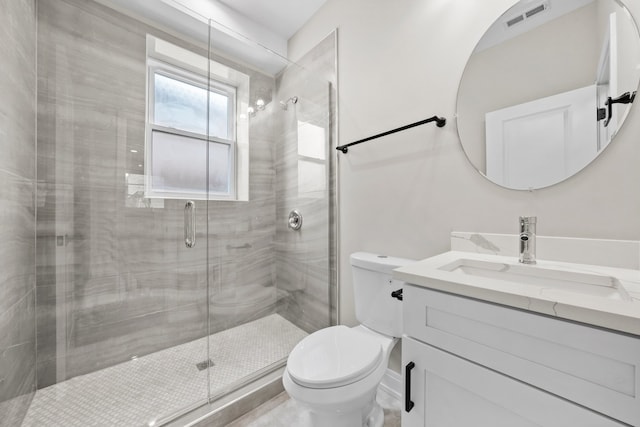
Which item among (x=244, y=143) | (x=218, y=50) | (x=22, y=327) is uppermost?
(x=218, y=50)

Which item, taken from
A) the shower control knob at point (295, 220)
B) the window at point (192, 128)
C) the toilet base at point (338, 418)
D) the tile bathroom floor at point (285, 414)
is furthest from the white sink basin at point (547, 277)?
the window at point (192, 128)

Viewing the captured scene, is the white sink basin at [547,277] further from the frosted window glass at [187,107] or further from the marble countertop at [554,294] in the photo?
the frosted window glass at [187,107]

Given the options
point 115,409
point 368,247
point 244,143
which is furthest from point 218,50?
point 115,409

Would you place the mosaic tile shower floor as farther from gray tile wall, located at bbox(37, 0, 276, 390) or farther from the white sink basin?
the white sink basin

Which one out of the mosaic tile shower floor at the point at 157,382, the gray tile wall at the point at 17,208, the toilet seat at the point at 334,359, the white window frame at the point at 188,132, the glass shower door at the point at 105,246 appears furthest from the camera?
the white window frame at the point at 188,132

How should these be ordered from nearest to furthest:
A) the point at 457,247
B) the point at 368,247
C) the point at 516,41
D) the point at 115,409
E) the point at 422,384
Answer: the point at 422,384 < the point at 516,41 < the point at 457,247 < the point at 115,409 < the point at 368,247

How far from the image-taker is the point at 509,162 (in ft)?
3.45

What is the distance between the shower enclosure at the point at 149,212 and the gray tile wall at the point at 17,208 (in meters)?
0.01

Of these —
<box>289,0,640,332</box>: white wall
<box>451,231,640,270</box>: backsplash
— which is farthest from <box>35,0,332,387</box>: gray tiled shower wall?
<box>451,231,640,270</box>: backsplash

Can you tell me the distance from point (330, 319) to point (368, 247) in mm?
671

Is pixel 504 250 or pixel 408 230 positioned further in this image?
pixel 408 230

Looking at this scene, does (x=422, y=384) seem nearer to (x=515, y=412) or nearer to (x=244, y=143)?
(x=515, y=412)

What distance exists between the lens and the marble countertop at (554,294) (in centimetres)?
48

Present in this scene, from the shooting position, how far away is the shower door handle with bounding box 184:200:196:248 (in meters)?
1.76
